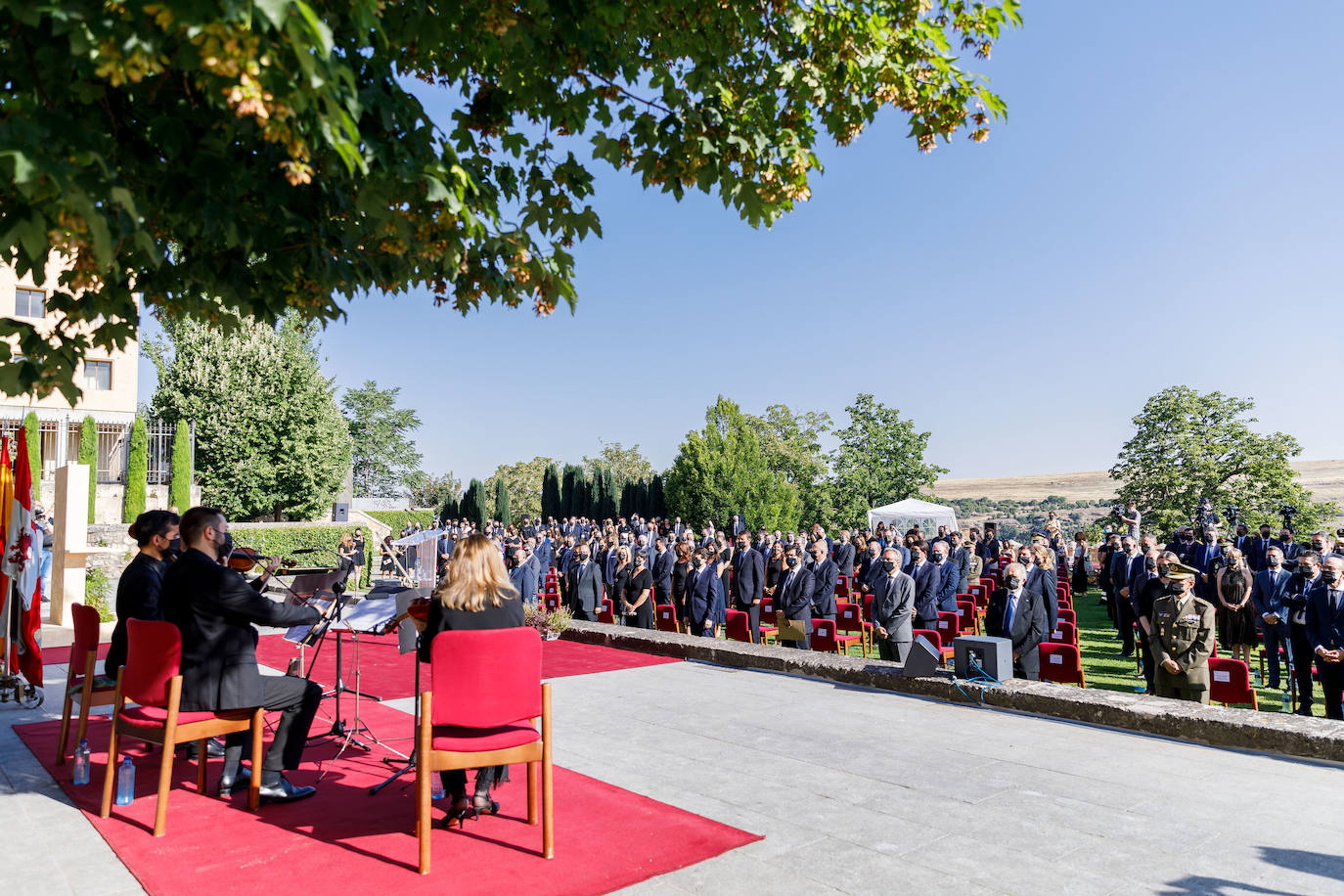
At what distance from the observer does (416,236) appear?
365 cm

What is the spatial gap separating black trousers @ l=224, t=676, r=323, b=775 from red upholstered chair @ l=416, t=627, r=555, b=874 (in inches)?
51.9

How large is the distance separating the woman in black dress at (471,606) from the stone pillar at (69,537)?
1286cm

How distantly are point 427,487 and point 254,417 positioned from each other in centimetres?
5055

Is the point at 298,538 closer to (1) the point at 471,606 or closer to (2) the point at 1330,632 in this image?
(1) the point at 471,606

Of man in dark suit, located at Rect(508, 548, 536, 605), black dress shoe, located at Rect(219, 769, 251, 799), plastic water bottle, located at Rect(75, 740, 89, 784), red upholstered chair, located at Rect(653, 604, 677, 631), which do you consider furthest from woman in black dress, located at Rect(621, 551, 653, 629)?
plastic water bottle, located at Rect(75, 740, 89, 784)

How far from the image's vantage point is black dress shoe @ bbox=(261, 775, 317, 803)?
17.3 feet

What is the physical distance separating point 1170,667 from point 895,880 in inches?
197

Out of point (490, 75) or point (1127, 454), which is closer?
point (490, 75)

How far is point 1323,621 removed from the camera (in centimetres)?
817

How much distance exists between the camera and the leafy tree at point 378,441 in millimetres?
79625

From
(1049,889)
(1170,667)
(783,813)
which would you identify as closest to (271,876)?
(783,813)

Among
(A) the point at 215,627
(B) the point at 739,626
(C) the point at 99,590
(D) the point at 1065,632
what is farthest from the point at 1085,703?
(C) the point at 99,590

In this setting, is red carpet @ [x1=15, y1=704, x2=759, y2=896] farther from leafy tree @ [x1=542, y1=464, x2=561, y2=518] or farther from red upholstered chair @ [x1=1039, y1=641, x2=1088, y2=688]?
leafy tree @ [x1=542, y1=464, x2=561, y2=518]

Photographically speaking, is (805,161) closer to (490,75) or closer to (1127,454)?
(490,75)
